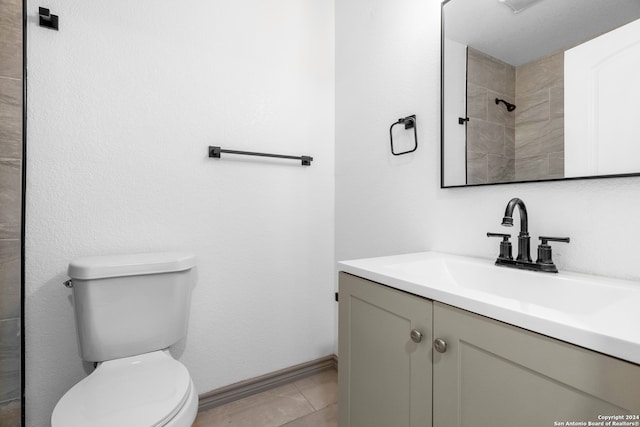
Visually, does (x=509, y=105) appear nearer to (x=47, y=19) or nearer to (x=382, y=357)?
(x=382, y=357)

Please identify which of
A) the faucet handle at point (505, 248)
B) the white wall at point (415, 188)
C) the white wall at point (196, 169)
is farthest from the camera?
the white wall at point (196, 169)

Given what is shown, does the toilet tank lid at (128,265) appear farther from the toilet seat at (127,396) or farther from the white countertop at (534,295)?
the white countertop at (534,295)

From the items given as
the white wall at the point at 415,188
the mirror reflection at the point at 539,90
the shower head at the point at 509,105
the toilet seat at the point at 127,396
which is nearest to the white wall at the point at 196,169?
the white wall at the point at 415,188

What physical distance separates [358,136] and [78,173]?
1.31 m

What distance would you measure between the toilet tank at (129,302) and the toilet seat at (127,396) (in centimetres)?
8

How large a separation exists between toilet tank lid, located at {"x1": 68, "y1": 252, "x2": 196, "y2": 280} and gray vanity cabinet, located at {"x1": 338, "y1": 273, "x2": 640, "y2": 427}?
2.24 ft

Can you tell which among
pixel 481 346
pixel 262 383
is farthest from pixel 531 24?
pixel 262 383

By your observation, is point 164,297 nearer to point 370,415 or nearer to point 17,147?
point 17,147

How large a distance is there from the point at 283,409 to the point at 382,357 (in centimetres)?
91

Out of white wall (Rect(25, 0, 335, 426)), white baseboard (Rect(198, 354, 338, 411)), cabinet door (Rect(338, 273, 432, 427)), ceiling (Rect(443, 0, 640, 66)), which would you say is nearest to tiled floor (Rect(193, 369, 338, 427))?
white baseboard (Rect(198, 354, 338, 411))

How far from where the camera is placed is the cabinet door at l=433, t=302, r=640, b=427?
0.44 meters

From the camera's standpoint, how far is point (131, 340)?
44.4 inches

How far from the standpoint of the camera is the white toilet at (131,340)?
2.72ft

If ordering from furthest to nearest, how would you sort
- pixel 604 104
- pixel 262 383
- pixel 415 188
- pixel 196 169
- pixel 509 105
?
1. pixel 262 383
2. pixel 196 169
3. pixel 415 188
4. pixel 509 105
5. pixel 604 104
